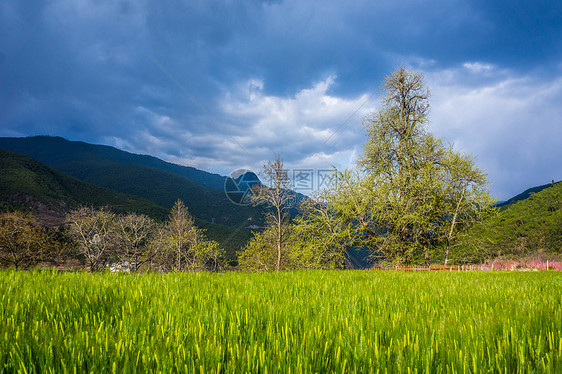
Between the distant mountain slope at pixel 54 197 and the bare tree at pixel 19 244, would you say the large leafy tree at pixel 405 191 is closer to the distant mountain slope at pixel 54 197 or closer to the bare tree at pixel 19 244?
the bare tree at pixel 19 244

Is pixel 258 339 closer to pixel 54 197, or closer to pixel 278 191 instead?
pixel 278 191

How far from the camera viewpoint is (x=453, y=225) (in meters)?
Answer: 18.3

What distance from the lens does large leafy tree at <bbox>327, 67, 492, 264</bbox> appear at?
17719 mm

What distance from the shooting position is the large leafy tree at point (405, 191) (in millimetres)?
17719

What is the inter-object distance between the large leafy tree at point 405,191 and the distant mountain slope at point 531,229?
16.1m

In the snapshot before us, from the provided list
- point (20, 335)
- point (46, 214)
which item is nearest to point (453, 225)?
point (20, 335)

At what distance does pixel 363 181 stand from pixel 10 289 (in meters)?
18.3

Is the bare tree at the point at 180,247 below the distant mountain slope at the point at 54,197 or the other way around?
below

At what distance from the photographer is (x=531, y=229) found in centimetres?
4206

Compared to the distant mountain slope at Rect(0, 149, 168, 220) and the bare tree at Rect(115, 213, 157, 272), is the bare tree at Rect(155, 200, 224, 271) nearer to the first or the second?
the bare tree at Rect(115, 213, 157, 272)

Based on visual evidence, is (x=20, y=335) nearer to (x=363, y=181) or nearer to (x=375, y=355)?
(x=375, y=355)

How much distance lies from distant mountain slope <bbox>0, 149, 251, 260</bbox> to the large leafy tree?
90.7 meters

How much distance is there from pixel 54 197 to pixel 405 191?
119671mm

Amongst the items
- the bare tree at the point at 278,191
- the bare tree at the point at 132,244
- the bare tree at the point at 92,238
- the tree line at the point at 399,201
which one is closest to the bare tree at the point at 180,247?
the bare tree at the point at 132,244
